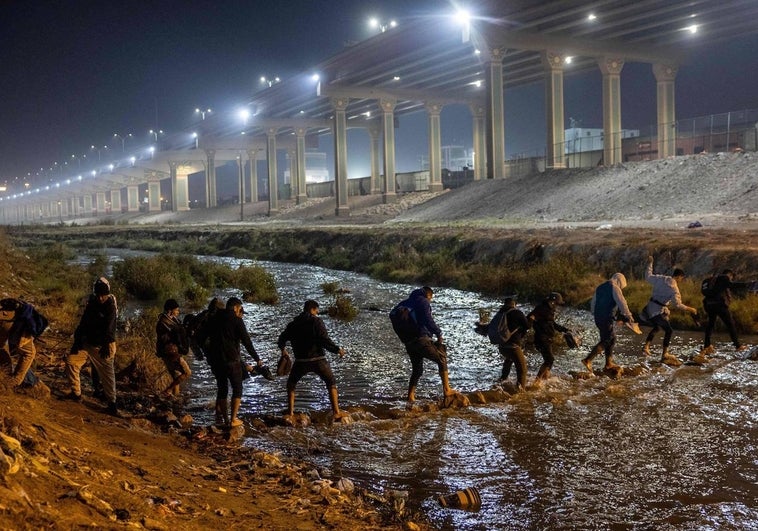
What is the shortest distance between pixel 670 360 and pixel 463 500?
713cm

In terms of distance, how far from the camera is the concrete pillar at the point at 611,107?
46.3m

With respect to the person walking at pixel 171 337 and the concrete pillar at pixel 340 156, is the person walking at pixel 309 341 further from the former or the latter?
the concrete pillar at pixel 340 156

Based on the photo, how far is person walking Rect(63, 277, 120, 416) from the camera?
29.5 feet

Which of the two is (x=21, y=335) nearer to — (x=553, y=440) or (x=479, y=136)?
(x=553, y=440)

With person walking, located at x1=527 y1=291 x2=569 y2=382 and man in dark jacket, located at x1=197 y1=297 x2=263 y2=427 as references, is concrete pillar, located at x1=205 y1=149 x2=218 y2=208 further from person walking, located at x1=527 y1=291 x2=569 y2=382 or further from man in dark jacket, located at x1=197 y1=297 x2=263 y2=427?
man in dark jacket, located at x1=197 y1=297 x2=263 y2=427

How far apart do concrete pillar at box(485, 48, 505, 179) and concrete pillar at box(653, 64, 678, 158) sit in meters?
9.97

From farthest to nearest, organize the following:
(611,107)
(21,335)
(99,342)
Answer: (611,107), (99,342), (21,335)

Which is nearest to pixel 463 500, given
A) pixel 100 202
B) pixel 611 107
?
pixel 611 107

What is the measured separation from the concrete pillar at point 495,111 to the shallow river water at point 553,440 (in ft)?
111

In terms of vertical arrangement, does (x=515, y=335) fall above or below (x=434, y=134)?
below

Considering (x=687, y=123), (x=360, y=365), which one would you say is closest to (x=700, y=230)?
(x=360, y=365)

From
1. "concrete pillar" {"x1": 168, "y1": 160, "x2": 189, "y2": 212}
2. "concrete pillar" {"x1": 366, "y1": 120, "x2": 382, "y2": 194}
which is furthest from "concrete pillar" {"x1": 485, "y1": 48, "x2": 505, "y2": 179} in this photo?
"concrete pillar" {"x1": 168, "y1": 160, "x2": 189, "y2": 212}

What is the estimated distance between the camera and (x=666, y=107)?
49.8 meters

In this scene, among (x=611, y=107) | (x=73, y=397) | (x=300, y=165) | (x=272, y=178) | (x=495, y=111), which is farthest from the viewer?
(x=300, y=165)
